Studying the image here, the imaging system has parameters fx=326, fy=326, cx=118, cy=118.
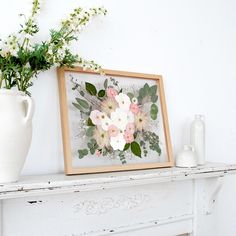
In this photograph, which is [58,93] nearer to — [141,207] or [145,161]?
[145,161]

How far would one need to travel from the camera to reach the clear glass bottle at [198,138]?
4.17ft

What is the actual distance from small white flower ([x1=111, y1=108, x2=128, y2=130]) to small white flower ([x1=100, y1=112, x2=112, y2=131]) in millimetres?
16

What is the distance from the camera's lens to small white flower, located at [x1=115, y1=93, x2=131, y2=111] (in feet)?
3.70

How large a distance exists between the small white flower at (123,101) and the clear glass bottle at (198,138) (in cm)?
31

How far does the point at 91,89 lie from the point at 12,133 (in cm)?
35

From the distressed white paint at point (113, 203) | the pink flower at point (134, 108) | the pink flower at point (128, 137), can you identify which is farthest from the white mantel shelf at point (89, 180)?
→ the pink flower at point (134, 108)

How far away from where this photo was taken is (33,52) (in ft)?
3.03

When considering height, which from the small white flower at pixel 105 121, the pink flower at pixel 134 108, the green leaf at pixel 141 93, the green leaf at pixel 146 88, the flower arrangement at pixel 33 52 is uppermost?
the flower arrangement at pixel 33 52

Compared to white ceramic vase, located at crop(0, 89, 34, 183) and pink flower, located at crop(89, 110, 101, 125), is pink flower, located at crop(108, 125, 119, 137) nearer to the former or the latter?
pink flower, located at crop(89, 110, 101, 125)

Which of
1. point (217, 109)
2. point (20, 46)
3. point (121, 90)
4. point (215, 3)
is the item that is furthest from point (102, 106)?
point (215, 3)

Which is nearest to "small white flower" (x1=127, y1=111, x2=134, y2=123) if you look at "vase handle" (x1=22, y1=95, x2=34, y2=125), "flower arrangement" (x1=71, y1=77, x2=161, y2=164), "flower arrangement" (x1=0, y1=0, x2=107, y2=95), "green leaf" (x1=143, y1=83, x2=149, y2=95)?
"flower arrangement" (x1=71, y1=77, x2=161, y2=164)

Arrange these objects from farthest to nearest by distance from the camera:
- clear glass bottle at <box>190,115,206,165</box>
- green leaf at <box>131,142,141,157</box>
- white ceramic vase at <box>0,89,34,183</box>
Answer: clear glass bottle at <box>190,115,206,165</box> → green leaf at <box>131,142,141,157</box> → white ceramic vase at <box>0,89,34,183</box>

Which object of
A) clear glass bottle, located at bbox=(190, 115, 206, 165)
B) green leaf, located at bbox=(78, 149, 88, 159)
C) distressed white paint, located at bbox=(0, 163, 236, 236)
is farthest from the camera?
clear glass bottle, located at bbox=(190, 115, 206, 165)

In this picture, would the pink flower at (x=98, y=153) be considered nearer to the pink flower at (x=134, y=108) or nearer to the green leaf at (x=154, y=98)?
the pink flower at (x=134, y=108)
